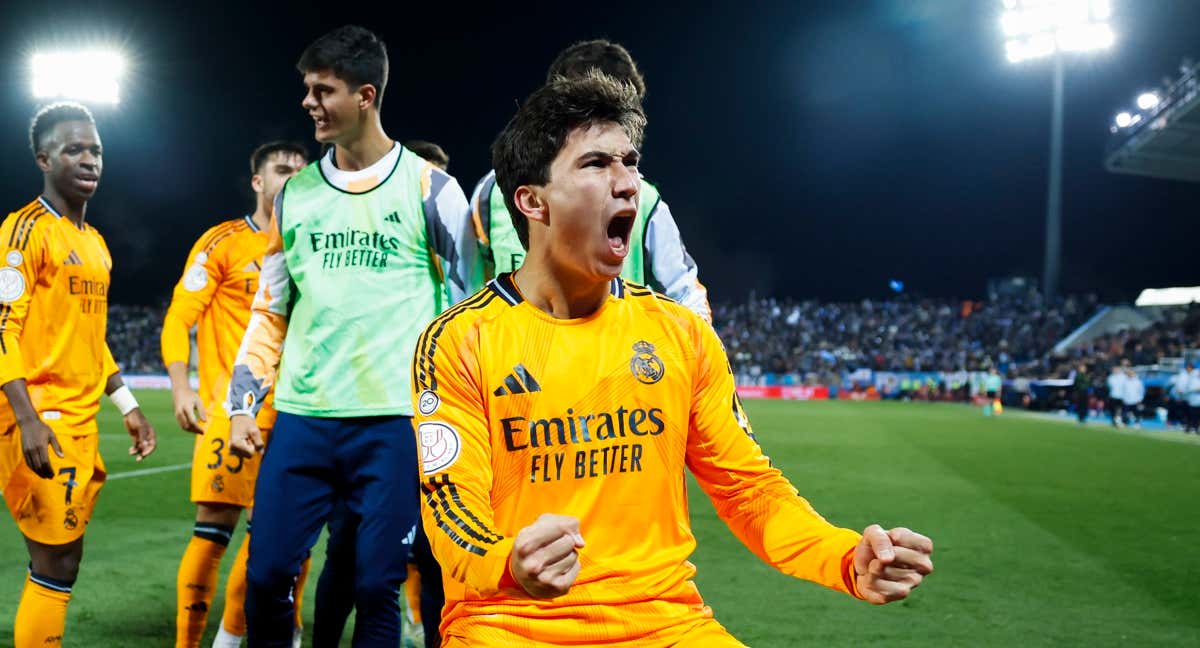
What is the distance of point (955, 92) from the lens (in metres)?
58.2

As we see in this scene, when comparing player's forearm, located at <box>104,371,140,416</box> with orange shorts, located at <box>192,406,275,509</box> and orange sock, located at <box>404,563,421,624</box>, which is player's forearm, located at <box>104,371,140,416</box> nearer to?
orange shorts, located at <box>192,406,275,509</box>

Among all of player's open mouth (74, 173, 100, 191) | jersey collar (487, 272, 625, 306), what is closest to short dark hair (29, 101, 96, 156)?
player's open mouth (74, 173, 100, 191)

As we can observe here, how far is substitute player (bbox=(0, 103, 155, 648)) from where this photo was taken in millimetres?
4043

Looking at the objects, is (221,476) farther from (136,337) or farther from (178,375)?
(136,337)

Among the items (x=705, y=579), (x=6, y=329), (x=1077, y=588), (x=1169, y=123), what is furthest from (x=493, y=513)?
(x=1169, y=123)

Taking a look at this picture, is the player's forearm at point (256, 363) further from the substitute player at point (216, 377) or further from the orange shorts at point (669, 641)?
the orange shorts at point (669, 641)

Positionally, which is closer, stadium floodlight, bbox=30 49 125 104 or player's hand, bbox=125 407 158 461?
player's hand, bbox=125 407 158 461

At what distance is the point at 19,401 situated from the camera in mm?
3990

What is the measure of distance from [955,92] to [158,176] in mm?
42997

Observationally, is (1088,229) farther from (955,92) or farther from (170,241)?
(170,241)

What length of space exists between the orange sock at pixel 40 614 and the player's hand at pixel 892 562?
3.47 m

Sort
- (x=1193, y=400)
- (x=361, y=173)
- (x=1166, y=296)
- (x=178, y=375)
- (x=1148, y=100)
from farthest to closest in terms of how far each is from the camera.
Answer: (x=1166, y=296) → (x=1148, y=100) → (x=1193, y=400) → (x=178, y=375) → (x=361, y=173)

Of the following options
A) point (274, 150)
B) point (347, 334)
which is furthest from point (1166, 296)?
point (347, 334)

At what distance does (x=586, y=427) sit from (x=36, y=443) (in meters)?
2.80
